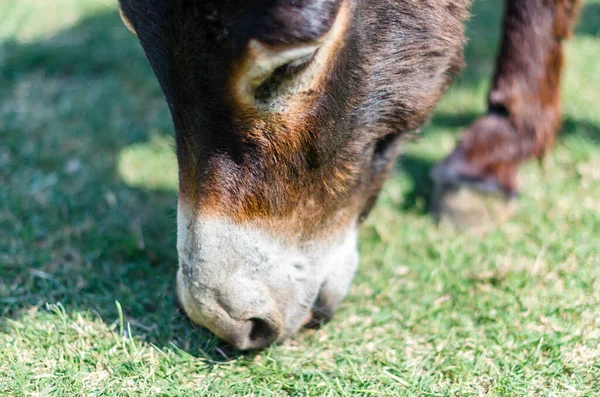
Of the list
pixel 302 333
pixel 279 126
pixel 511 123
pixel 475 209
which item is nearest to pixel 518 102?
pixel 511 123

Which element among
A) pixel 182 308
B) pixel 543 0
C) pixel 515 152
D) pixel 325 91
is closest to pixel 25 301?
pixel 182 308

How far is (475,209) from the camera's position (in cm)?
330

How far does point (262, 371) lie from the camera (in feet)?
7.39

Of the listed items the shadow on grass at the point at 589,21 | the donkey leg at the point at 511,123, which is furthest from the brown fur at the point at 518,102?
the shadow on grass at the point at 589,21

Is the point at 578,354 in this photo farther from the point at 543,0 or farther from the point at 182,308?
the point at 543,0

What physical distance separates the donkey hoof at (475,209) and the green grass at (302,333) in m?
0.08

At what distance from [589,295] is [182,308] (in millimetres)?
1611

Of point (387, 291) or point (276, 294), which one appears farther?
point (387, 291)

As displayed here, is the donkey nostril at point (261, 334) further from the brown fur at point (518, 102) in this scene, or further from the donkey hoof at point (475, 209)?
the brown fur at point (518, 102)

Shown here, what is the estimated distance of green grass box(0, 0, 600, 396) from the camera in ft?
7.23

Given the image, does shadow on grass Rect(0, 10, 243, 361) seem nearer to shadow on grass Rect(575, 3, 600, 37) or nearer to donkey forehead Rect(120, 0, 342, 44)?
donkey forehead Rect(120, 0, 342, 44)

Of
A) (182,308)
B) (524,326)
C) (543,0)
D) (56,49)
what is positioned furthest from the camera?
(56,49)

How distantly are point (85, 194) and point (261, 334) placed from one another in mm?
1684

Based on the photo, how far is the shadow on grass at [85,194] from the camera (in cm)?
260
